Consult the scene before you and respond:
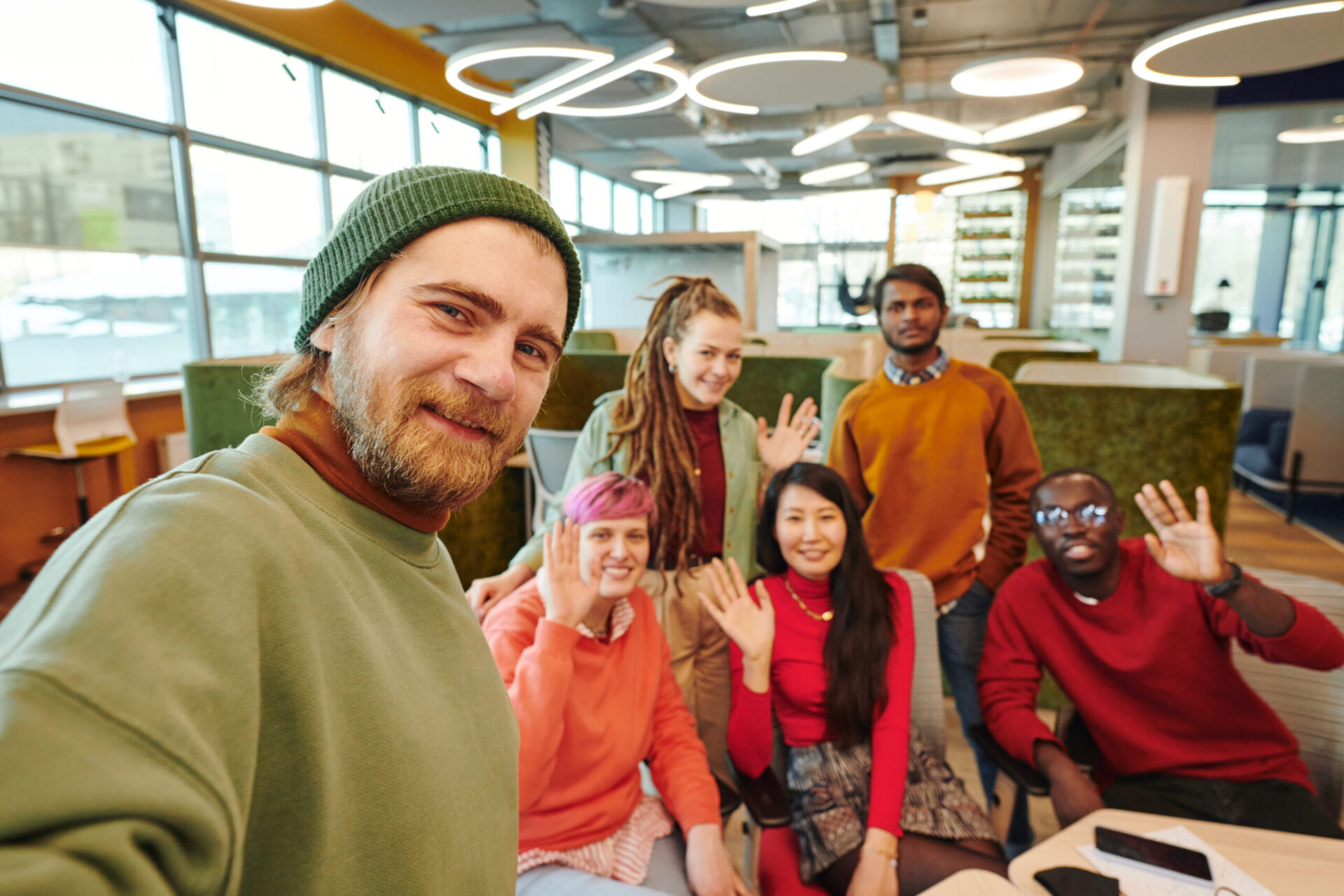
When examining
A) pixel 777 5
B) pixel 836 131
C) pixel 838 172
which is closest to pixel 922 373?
pixel 777 5

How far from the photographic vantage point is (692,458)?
183cm

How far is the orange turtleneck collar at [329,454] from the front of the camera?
0.59m

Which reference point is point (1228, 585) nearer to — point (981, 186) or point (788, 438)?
point (788, 438)

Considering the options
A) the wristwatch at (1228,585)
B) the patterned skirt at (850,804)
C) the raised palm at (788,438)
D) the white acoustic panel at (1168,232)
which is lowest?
the patterned skirt at (850,804)

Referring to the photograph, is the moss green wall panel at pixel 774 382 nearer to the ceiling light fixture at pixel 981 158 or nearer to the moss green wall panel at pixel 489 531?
the moss green wall panel at pixel 489 531

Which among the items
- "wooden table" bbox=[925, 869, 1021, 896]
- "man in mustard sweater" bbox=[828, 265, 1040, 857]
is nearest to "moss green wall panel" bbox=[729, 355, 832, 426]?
"man in mustard sweater" bbox=[828, 265, 1040, 857]

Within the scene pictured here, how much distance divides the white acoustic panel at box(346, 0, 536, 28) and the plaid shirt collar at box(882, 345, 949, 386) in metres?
3.98

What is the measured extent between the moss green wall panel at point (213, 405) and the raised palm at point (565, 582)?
275cm

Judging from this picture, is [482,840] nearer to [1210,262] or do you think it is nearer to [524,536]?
[524,536]

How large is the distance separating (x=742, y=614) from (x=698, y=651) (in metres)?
0.34

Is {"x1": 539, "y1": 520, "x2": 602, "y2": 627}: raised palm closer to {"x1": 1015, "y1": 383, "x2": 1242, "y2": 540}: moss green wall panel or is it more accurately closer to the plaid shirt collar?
the plaid shirt collar

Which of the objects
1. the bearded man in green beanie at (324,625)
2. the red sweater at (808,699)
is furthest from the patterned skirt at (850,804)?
the bearded man in green beanie at (324,625)

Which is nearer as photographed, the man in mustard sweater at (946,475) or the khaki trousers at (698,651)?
the khaki trousers at (698,651)

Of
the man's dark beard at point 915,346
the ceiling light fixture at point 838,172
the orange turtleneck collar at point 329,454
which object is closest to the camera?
the orange turtleneck collar at point 329,454
